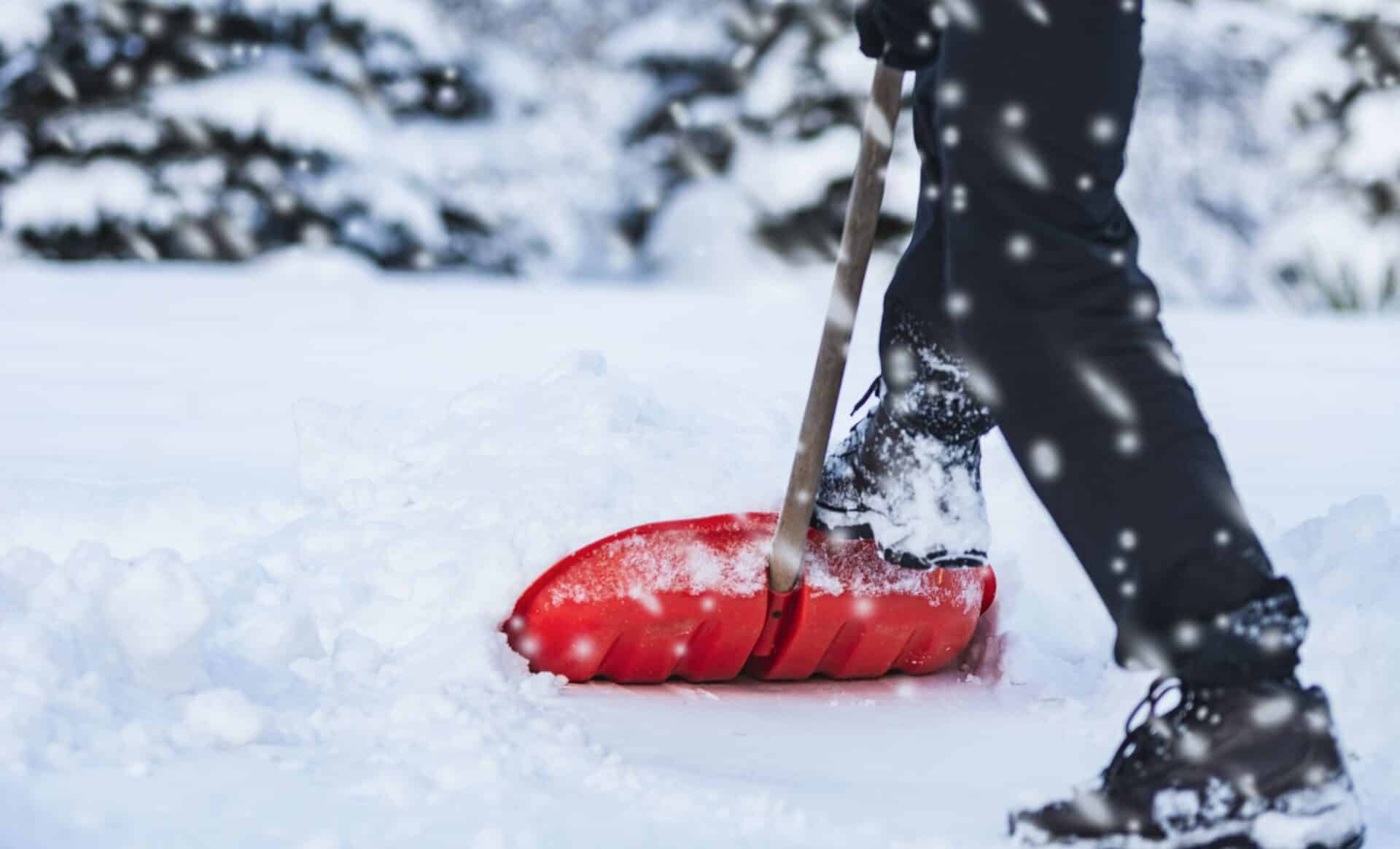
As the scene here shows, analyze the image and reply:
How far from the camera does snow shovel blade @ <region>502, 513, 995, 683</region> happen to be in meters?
1.52

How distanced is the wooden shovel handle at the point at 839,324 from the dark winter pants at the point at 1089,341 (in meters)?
0.23

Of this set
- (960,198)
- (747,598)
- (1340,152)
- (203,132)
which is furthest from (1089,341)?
(1340,152)

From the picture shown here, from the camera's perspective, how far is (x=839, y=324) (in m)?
1.43

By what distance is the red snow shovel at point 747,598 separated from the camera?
1510mm

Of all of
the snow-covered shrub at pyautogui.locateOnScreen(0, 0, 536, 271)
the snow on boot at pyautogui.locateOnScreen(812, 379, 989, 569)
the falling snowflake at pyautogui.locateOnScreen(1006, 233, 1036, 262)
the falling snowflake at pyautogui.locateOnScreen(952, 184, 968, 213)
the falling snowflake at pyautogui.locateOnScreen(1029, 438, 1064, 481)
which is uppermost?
the falling snowflake at pyautogui.locateOnScreen(952, 184, 968, 213)

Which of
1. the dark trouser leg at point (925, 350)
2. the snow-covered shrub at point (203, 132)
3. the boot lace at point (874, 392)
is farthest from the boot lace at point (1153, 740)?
the snow-covered shrub at point (203, 132)

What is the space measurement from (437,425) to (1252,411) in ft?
8.54

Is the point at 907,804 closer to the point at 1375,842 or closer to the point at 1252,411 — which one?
the point at 1375,842

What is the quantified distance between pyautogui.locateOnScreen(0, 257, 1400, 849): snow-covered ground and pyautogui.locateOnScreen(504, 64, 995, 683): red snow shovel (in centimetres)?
4

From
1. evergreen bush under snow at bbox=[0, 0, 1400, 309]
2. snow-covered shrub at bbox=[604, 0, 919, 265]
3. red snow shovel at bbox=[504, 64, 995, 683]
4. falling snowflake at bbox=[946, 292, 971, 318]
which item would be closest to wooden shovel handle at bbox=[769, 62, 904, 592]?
red snow shovel at bbox=[504, 64, 995, 683]

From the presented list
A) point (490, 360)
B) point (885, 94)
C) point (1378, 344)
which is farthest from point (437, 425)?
point (1378, 344)

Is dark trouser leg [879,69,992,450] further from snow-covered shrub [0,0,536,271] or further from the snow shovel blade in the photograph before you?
snow-covered shrub [0,0,536,271]

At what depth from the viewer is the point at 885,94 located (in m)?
1.32

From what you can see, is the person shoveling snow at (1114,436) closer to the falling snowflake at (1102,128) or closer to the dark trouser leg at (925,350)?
the falling snowflake at (1102,128)
